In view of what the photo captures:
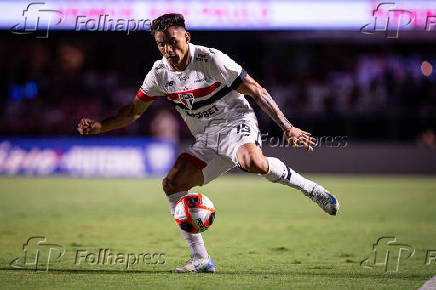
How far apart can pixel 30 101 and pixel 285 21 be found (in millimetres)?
7895

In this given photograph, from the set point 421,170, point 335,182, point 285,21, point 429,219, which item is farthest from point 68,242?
point 421,170

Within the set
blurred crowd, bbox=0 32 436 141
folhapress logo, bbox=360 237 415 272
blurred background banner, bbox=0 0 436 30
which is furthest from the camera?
blurred crowd, bbox=0 32 436 141

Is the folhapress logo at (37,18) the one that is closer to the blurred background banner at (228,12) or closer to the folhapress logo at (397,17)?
the blurred background banner at (228,12)

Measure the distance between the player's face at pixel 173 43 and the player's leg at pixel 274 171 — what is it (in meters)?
1.00

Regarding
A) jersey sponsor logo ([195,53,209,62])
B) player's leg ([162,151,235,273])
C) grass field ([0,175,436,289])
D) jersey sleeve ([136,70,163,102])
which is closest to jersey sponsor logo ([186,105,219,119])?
player's leg ([162,151,235,273])

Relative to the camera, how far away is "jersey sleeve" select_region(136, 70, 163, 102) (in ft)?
23.0

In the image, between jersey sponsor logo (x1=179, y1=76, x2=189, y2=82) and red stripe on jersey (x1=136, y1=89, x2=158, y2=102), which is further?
red stripe on jersey (x1=136, y1=89, x2=158, y2=102)

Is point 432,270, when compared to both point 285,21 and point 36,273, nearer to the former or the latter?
point 36,273

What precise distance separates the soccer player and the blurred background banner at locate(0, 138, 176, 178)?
1303 cm

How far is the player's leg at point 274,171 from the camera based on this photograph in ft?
21.1

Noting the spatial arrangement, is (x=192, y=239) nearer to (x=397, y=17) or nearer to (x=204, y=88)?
(x=204, y=88)

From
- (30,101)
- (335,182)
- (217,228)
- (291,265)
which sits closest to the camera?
(291,265)

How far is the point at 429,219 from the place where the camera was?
37.2 ft

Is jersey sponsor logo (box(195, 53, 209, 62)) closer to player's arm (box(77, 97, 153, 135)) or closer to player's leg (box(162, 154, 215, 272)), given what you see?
player's arm (box(77, 97, 153, 135))
